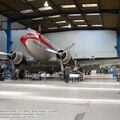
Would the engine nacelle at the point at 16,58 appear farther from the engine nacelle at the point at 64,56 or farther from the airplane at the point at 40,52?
the engine nacelle at the point at 64,56

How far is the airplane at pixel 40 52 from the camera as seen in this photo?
97.7 feet

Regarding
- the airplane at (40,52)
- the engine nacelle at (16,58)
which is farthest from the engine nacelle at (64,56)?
the engine nacelle at (16,58)

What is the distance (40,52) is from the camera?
31.2 meters

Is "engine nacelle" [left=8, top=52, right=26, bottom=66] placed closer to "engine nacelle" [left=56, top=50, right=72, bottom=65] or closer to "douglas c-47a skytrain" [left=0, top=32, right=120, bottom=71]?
"douglas c-47a skytrain" [left=0, top=32, right=120, bottom=71]

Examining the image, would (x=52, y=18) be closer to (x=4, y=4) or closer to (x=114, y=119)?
(x=4, y=4)

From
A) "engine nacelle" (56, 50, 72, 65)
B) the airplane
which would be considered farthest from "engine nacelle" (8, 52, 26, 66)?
"engine nacelle" (56, 50, 72, 65)

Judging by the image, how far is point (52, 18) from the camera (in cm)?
4478

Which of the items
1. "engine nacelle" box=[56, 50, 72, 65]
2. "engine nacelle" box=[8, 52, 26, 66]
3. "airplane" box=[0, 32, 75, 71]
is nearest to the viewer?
"engine nacelle" box=[56, 50, 72, 65]

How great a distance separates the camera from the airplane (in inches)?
1173

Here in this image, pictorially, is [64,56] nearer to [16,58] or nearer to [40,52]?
[40,52]

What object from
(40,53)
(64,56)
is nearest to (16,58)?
(40,53)

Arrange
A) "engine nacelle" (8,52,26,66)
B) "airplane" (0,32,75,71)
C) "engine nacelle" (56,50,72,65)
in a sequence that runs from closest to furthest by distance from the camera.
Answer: "engine nacelle" (56,50,72,65) → "airplane" (0,32,75,71) → "engine nacelle" (8,52,26,66)

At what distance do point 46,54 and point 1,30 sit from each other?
15.0 metres

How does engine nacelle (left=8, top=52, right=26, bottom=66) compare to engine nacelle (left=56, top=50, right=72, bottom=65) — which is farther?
engine nacelle (left=8, top=52, right=26, bottom=66)
